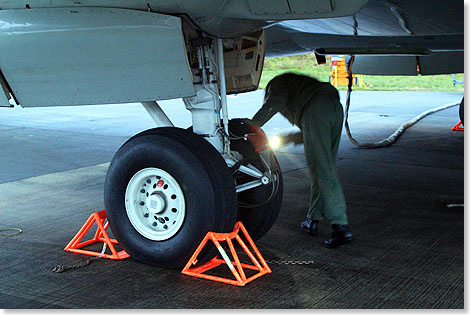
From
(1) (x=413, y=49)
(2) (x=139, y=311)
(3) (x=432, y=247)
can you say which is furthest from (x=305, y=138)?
(1) (x=413, y=49)

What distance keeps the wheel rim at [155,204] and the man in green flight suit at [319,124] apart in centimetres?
84

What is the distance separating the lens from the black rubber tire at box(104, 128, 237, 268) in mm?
3799

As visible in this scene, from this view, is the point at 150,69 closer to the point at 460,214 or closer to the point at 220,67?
the point at 220,67

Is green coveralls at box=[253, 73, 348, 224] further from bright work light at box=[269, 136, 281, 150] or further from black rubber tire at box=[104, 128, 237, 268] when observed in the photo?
black rubber tire at box=[104, 128, 237, 268]

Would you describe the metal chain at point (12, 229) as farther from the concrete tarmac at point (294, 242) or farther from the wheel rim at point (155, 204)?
the wheel rim at point (155, 204)

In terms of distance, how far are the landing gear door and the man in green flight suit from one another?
446 mm

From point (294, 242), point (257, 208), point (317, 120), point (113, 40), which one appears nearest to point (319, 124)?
point (317, 120)

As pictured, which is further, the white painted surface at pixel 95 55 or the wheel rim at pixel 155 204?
the wheel rim at pixel 155 204

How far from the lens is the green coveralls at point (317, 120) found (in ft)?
14.7

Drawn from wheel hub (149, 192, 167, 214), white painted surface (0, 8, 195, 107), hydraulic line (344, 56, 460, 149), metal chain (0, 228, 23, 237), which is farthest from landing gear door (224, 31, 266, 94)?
hydraulic line (344, 56, 460, 149)

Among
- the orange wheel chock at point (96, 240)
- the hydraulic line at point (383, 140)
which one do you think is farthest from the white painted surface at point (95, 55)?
the hydraulic line at point (383, 140)

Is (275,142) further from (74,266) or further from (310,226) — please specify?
(74,266)

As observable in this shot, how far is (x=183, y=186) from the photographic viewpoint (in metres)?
3.85

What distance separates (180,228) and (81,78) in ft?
3.76
